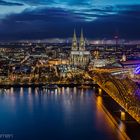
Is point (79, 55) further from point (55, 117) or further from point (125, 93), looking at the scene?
point (55, 117)

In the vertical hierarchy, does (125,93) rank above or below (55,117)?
above

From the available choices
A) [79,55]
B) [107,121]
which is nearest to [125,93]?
[107,121]

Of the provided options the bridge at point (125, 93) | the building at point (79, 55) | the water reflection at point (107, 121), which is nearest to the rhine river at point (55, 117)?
the water reflection at point (107, 121)

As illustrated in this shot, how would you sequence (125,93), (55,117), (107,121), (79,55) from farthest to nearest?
(79,55), (125,93), (55,117), (107,121)

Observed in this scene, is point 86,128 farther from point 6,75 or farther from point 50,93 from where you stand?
point 6,75

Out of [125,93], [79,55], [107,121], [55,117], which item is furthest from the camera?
[79,55]

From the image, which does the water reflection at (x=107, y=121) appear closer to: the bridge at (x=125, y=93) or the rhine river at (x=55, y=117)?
the rhine river at (x=55, y=117)

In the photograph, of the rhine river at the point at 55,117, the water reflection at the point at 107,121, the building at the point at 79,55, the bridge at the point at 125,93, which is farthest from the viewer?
the building at the point at 79,55

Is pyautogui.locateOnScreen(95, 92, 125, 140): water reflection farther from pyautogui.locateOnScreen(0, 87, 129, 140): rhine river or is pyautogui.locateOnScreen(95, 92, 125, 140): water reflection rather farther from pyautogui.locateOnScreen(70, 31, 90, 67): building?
pyautogui.locateOnScreen(70, 31, 90, 67): building
